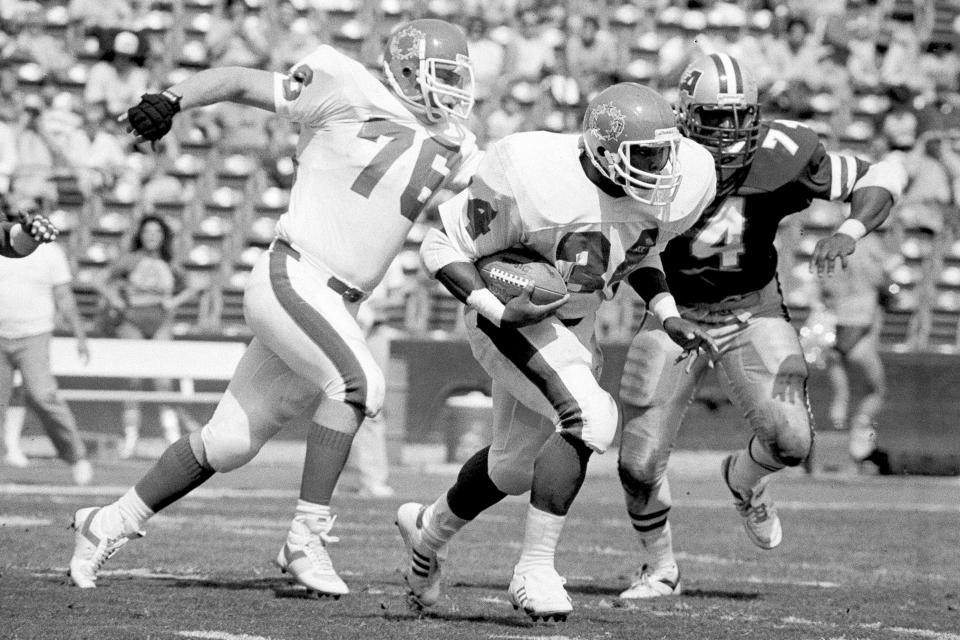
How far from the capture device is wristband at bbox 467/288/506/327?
4.51 meters

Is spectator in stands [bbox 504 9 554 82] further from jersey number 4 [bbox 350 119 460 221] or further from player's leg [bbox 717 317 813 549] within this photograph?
jersey number 4 [bbox 350 119 460 221]

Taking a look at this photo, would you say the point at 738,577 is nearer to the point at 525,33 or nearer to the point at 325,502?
the point at 325,502

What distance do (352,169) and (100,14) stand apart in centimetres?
983

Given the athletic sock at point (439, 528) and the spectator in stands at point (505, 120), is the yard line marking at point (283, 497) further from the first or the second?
the spectator in stands at point (505, 120)

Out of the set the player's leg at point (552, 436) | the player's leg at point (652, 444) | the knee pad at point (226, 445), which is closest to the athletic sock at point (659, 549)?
the player's leg at point (652, 444)

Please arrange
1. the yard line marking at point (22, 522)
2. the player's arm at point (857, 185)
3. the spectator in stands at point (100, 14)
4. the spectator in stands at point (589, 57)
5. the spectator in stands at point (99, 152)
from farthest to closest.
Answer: the spectator in stands at point (589, 57) → the spectator in stands at point (100, 14) → the spectator in stands at point (99, 152) → the yard line marking at point (22, 522) → the player's arm at point (857, 185)

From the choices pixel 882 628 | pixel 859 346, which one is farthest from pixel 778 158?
pixel 859 346

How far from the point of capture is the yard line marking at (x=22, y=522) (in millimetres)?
7102

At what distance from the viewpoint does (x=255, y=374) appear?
16.7 ft

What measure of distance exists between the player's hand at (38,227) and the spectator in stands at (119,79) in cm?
864

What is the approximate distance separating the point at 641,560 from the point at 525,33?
30.1 feet

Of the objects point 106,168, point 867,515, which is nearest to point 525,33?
point 106,168

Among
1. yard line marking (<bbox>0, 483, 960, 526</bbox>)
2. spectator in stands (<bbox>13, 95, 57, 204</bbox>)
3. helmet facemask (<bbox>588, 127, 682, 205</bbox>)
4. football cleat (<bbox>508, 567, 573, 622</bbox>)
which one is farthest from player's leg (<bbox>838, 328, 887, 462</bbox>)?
football cleat (<bbox>508, 567, 573, 622</bbox>)

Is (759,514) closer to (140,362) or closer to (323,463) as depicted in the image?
(323,463)
